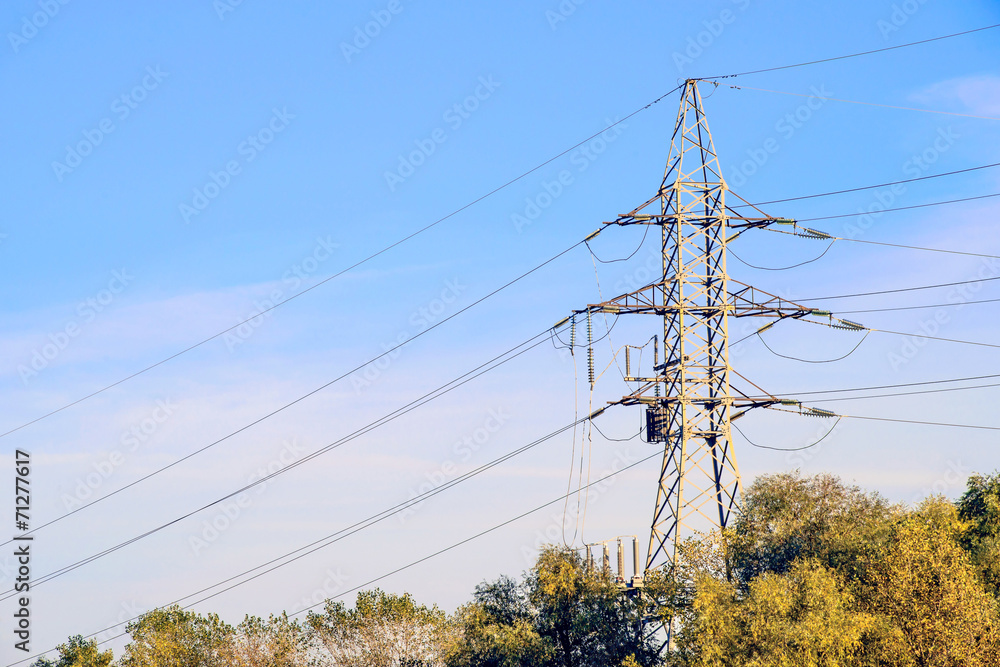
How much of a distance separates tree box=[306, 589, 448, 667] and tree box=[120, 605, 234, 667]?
10311mm

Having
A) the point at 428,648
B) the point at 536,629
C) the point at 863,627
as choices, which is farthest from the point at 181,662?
the point at 863,627

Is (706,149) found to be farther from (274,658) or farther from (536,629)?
(274,658)

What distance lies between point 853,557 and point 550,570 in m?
24.1

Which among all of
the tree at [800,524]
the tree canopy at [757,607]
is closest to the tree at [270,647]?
the tree canopy at [757,607]

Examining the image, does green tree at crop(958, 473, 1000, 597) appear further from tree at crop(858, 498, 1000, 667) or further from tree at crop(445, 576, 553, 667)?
tree at crop(445, 576, 553, 667)

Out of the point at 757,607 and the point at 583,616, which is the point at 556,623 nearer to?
the point at 583,616

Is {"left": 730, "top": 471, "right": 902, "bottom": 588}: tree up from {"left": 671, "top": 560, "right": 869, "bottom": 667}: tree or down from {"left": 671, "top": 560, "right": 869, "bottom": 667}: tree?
up

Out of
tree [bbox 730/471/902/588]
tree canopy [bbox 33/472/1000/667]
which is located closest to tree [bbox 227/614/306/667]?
tree canopy [bbox 33/472/1000/667]

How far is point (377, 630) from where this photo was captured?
102812mm

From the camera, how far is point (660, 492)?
65.9 meters

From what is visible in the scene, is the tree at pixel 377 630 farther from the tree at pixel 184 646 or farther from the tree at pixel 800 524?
the tree at pixel 800 524

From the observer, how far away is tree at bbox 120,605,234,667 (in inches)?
4357

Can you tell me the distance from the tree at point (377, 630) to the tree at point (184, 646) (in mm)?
10311

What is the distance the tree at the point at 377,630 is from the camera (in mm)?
100438
